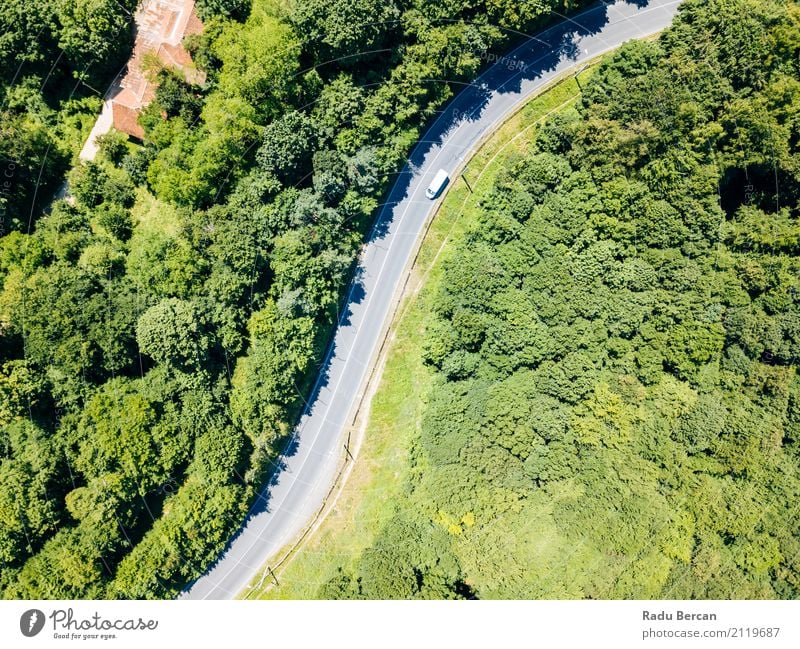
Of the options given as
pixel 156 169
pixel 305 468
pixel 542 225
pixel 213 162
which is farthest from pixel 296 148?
pixel 305 468

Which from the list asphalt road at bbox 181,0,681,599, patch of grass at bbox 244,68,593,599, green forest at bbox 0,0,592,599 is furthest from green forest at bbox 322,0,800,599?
green forest at bbox 0,0,592,599

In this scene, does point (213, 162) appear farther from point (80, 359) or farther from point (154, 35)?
point (80, 359)

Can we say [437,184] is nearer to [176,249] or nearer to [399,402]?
[399,402]

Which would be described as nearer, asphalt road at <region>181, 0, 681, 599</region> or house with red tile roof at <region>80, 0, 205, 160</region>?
house with red tile roof at <region>80, 0, 205, 160</region>

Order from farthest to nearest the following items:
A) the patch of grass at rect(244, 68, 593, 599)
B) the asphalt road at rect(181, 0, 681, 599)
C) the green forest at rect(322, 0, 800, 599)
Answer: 1. the asphalt road at rect(181, 0, 681, 599)
2. the patch of grass at rect(244, 68, 593, 599)
3. the green forest at rect(322, 0, 800, 599)
